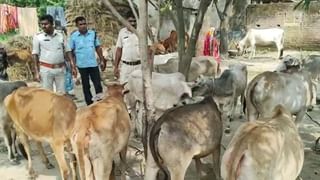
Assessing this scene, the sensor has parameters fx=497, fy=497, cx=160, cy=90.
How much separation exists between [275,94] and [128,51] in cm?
266

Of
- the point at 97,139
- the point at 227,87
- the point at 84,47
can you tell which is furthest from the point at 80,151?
the point at 227,87

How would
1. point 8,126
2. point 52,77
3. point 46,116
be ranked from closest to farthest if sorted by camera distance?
1. point 46,116
2. point 8,126
3. point 52,77

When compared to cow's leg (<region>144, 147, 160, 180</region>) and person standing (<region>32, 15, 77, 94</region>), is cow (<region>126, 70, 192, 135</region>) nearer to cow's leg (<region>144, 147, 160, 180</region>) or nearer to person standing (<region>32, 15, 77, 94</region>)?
person standing (<region>32, 15, 77, 94</region>)

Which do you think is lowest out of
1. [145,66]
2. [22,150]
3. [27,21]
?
[22,150]

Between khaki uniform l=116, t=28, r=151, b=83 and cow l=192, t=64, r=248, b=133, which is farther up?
khaki uniform l=116, t=28, r=151, b=83

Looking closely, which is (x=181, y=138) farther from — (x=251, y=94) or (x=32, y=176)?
(x=32, y=176)

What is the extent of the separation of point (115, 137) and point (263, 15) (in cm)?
2191

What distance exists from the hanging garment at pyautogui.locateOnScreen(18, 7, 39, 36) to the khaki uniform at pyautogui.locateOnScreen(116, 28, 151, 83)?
34.4ft

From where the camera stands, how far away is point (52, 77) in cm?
775

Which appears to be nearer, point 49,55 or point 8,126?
point 8,126

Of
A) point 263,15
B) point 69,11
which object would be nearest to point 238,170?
point 69,11

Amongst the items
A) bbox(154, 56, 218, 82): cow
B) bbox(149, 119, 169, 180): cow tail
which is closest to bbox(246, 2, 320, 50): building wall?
bbox(154, 56, 218, 82): cow

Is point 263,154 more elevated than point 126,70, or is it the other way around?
point 126,70

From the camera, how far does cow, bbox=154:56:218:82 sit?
10508 millimetres
